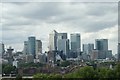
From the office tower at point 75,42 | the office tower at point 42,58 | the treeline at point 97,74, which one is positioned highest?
the office tower at point 75,42

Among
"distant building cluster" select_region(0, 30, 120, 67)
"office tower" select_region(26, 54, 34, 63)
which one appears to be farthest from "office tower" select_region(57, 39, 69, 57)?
"office tower" select_region(26, 54, 34, 63)

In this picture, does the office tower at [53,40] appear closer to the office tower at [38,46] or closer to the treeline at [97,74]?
the office tower at [38,46]

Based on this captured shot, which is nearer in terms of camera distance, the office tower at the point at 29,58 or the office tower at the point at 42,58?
the office tower at the point at 29,58

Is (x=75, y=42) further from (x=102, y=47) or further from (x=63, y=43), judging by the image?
(x=102, y=47)

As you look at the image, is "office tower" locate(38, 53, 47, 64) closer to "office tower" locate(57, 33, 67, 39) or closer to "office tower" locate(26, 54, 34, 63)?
"office tower" locate(26, 54, 34, 63)

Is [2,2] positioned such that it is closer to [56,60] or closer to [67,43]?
[67,43]

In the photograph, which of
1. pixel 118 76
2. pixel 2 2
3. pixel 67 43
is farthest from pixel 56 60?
pixel 2 2

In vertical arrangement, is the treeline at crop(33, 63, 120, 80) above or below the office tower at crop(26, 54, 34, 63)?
below

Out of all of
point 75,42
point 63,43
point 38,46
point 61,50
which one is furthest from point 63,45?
point 38,46

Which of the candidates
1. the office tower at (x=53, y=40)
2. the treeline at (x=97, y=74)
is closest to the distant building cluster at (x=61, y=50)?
the office tower at (x=53, y=40)
